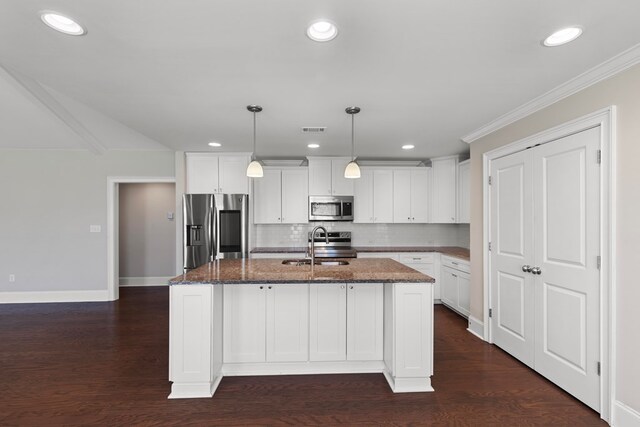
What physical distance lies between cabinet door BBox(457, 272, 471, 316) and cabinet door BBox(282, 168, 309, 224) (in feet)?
7.73

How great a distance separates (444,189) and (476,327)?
2192mm

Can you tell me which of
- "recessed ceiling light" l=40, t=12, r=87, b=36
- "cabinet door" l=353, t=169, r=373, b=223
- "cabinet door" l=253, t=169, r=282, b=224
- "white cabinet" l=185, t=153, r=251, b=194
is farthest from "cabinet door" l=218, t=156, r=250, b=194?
"recessed ceiling light" l=40, t=12, r=87, b=36

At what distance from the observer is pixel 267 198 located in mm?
4848

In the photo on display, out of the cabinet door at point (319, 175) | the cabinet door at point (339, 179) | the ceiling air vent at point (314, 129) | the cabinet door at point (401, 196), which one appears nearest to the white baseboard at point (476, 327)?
the cabinet door at point (401, 196)

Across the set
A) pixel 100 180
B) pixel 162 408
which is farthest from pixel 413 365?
pixel 100 180

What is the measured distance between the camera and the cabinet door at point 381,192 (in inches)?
196

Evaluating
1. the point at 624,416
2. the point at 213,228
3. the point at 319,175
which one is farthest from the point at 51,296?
the point at 624,416

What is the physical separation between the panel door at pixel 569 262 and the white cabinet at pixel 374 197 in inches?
97.2

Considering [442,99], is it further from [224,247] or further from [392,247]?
[224,247]

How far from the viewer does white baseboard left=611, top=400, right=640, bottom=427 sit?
1.85m

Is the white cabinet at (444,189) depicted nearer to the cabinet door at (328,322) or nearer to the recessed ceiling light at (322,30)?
the cabinet door at (328,322)

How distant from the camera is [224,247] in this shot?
4.44 metres

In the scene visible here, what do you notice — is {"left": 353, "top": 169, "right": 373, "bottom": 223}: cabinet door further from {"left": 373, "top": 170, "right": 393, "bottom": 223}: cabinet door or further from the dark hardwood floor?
the dark hardwood floor

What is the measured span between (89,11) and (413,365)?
294 centimetres
